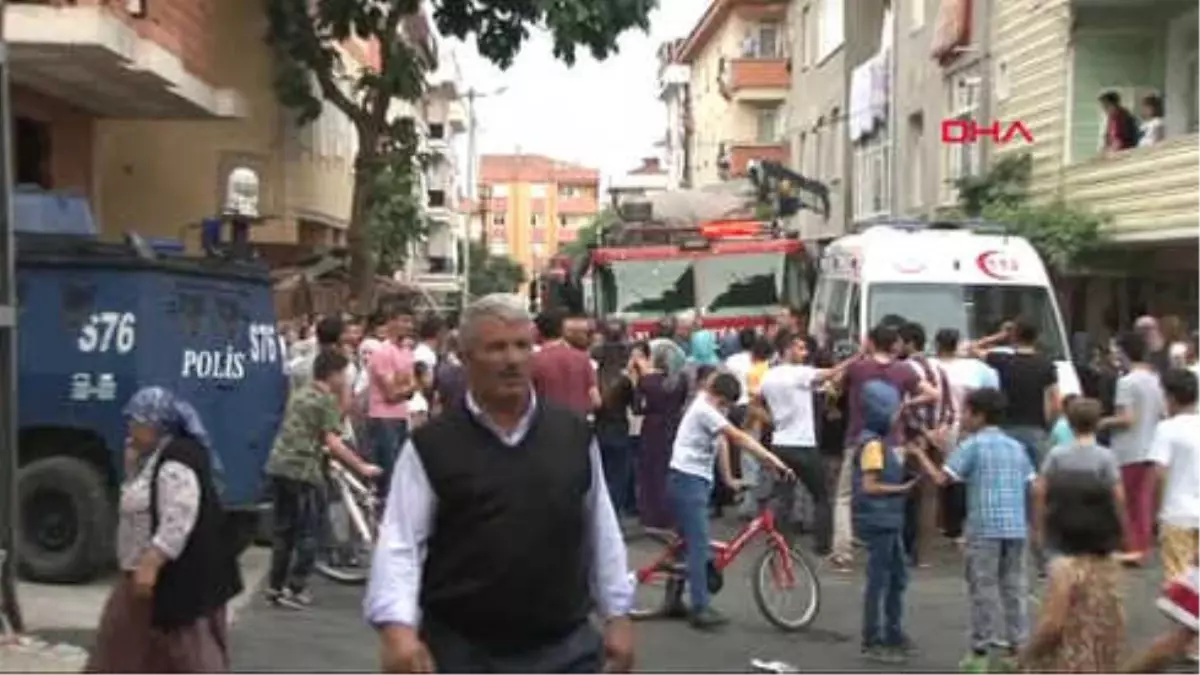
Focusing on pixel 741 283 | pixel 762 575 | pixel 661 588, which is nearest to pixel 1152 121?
pixel 741 283

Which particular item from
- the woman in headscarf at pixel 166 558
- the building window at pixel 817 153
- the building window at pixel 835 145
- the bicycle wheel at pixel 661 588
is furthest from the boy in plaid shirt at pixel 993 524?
the building window at pixel 817 153

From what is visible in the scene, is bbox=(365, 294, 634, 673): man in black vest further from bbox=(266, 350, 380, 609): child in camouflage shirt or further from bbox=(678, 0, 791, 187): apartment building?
bbox=(678, 0, 791, 187): apartment building

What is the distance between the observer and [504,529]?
506 centimetres

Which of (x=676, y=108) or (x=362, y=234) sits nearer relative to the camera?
(x=362, y=234)

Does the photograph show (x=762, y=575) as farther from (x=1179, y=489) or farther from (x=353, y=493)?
(x=353, y=493)

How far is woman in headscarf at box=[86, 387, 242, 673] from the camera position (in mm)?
7098

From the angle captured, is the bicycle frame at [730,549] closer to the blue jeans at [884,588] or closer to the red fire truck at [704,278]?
the blue jeans at [884,588]

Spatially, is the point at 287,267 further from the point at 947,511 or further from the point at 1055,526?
the point at 1055,526

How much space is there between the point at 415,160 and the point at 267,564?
13.7 metres

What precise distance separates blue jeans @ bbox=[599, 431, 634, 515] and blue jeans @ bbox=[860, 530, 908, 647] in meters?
5.60

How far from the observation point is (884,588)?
10.6m

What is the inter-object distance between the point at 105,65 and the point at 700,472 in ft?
29.8

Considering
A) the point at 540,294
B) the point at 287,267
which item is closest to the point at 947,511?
the point at 287,267

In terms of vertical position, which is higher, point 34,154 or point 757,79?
point 757,79
